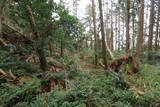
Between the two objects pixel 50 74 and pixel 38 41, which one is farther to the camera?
pixel 38 41

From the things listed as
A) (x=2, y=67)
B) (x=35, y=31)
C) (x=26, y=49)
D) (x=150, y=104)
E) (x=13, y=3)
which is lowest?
(x=150, y=104)

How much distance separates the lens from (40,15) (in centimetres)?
628

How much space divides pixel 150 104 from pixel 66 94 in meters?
2.22

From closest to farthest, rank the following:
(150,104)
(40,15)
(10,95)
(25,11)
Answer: (10,95)
(150,104)
(25,11)
(40,15)

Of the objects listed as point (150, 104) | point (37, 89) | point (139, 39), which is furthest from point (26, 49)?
point (139, 39)

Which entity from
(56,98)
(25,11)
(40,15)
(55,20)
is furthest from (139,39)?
(56,98)

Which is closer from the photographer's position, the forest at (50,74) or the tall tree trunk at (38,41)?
the forest at (50,74)

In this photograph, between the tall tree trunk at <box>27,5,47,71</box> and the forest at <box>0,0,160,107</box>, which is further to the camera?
the tall tree trunk at <box>27,5,47,71</box>

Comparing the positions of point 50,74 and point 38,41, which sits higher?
point 38,41

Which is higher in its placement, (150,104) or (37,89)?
(37,89)

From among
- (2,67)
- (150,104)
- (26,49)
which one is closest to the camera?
(150,104)

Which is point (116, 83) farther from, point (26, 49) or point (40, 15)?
point (26, 49)

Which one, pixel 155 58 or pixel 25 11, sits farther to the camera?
pixel 155 58

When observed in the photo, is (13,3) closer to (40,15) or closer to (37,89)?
(40,15)
